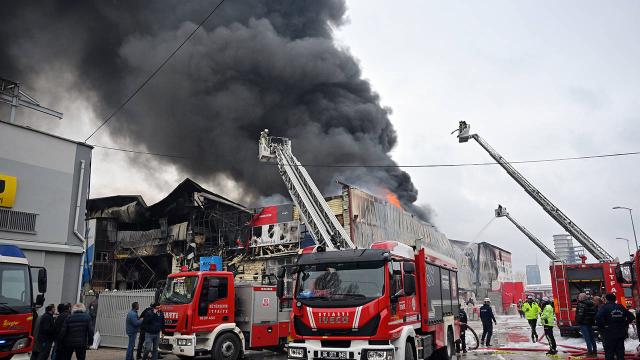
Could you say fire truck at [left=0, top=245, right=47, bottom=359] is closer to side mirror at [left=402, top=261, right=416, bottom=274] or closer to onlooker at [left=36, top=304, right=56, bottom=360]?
onlooker at [left=36, top=304, right=56, bottom=360]

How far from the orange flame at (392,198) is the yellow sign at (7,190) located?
23.3 metres

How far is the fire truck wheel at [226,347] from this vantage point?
419 inches

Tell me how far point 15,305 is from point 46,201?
732 cm

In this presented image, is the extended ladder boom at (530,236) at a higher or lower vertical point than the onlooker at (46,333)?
higher

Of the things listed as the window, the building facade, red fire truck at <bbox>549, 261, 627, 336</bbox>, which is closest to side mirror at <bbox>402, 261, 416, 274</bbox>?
the window

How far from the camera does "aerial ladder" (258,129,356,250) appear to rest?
80.0ft

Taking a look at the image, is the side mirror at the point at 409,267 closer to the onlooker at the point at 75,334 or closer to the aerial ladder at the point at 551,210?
the onlooker at the point at 75,334

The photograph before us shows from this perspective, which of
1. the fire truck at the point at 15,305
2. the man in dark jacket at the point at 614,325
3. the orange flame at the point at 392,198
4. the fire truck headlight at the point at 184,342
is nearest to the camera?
the fire truck at the point at 15,305

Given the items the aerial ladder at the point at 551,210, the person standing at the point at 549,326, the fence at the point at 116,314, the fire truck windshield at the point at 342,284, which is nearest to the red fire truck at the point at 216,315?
the fire truck windshield at the point at 342,284

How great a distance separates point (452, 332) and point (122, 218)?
96.7ft

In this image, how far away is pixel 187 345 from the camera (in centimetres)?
1012

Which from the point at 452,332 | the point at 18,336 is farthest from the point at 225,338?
the point at 452,332

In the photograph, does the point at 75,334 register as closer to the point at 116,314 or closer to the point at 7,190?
the point at 7,190

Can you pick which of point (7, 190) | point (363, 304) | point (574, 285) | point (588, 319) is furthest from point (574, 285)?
point (7, 190)
